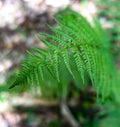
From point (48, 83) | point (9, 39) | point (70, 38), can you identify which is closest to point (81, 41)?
point (70, 38)

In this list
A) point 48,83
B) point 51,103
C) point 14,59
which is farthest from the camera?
point 14,59

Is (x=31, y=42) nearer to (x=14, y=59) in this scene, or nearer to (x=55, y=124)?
(x=14, y=59)

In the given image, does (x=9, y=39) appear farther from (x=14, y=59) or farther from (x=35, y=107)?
(x=35, y=107)

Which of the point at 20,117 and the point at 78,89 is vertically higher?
the point at 78,89

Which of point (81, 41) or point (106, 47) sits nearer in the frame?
point (81, 41)

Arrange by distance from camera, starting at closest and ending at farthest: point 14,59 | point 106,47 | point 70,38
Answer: point 70,38, point 106,47, point 14,59

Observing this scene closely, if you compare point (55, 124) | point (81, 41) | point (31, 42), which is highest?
point (31, 42)
